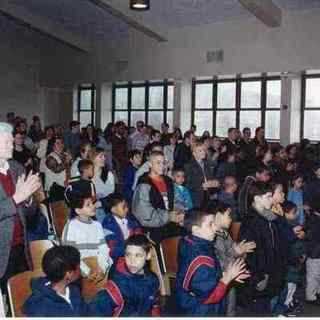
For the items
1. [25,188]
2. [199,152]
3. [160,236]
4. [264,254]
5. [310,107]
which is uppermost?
[310,107]

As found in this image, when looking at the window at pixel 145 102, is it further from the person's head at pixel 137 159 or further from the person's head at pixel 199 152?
the person's head at pixel 199 152

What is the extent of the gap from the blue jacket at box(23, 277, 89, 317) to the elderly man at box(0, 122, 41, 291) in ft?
1.27

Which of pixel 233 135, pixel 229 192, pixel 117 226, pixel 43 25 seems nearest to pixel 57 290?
pixel 117 226

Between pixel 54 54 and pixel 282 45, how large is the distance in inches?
299

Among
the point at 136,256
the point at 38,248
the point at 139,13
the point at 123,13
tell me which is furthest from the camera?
the point at 139,13

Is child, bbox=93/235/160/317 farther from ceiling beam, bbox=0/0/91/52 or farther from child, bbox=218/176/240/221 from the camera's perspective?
ceiling beam, bbox=0/0/91/52

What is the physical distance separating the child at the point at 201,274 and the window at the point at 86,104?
11956mm

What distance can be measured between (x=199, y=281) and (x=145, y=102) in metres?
11.0

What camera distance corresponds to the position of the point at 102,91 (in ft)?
48.1

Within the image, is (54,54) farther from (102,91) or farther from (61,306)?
(61,306)

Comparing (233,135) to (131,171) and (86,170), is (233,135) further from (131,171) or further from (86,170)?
(86,170)

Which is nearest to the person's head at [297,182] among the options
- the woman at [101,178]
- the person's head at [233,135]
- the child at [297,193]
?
the child at [297,193]

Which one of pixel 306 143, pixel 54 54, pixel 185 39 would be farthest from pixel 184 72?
pixel 54 54

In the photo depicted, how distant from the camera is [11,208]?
3031 millimetres
